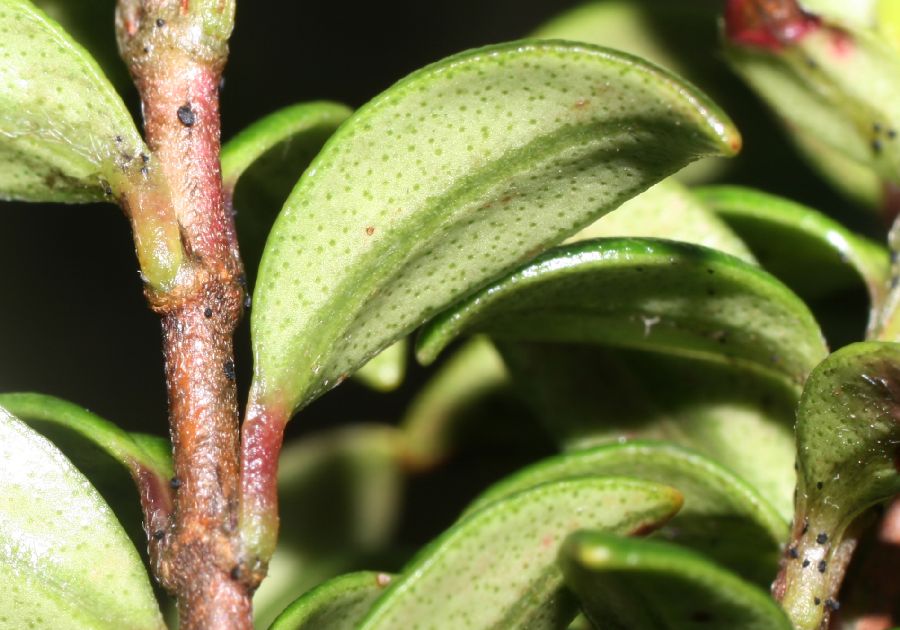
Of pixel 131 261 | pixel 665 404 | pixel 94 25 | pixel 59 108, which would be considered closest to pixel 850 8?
pixel 665 404

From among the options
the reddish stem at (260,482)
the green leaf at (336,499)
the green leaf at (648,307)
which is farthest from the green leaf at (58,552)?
the green leaf at (336,499)

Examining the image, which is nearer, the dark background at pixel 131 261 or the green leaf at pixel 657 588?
the green leaf at pixel 657 588

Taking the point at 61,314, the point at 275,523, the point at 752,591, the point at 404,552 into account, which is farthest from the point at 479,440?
the point at 61,314

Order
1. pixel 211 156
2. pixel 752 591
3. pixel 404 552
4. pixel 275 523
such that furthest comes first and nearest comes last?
pixel 404 552 → pixel 211 156 → pixel 275 523 → pixel 752 591

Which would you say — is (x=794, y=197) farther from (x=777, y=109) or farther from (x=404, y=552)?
(x=404, y=552)

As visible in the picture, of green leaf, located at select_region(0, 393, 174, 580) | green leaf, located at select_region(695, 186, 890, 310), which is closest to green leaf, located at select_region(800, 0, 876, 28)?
green leaf, located at select_region(695, 186, 890, 310)

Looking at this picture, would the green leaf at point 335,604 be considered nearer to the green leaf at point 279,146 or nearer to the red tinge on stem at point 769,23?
the green leaf at point 279,146

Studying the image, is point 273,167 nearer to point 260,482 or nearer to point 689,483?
point 260,482
